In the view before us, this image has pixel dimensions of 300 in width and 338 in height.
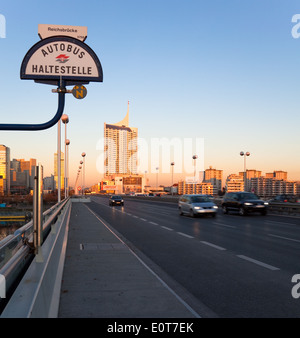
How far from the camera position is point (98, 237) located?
520 inches

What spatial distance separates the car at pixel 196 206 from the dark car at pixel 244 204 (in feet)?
7.28

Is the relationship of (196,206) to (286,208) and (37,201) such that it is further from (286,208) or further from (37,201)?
(37,201)

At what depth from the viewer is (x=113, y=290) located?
6.00m

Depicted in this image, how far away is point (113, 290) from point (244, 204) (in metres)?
20.4

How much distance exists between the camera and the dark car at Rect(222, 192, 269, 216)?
24.9m

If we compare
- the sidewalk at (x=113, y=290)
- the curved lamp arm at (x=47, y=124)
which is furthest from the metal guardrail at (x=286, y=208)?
the curved lamp arm at (x=47, y=124)

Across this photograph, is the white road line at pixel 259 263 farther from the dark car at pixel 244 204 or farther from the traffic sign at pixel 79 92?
the dark car at pixel 244 204

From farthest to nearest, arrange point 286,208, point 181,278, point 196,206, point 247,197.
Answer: point 286,208, point 247,197, point 196,206, point 181,278

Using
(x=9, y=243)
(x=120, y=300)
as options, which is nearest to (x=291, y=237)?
(x=120, y=300)

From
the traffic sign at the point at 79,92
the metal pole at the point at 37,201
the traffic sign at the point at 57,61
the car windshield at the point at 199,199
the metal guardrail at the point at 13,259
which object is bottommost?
the car windshield at the point at 199,199

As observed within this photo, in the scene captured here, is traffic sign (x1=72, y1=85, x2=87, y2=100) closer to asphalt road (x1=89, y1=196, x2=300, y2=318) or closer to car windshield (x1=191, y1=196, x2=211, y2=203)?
asphalt road (x1=89, y1=196, x2=300, y2=318)

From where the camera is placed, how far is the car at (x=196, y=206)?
23.6m

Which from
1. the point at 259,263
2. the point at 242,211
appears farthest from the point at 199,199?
the point at 259,263

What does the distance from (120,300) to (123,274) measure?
1.80 metres
